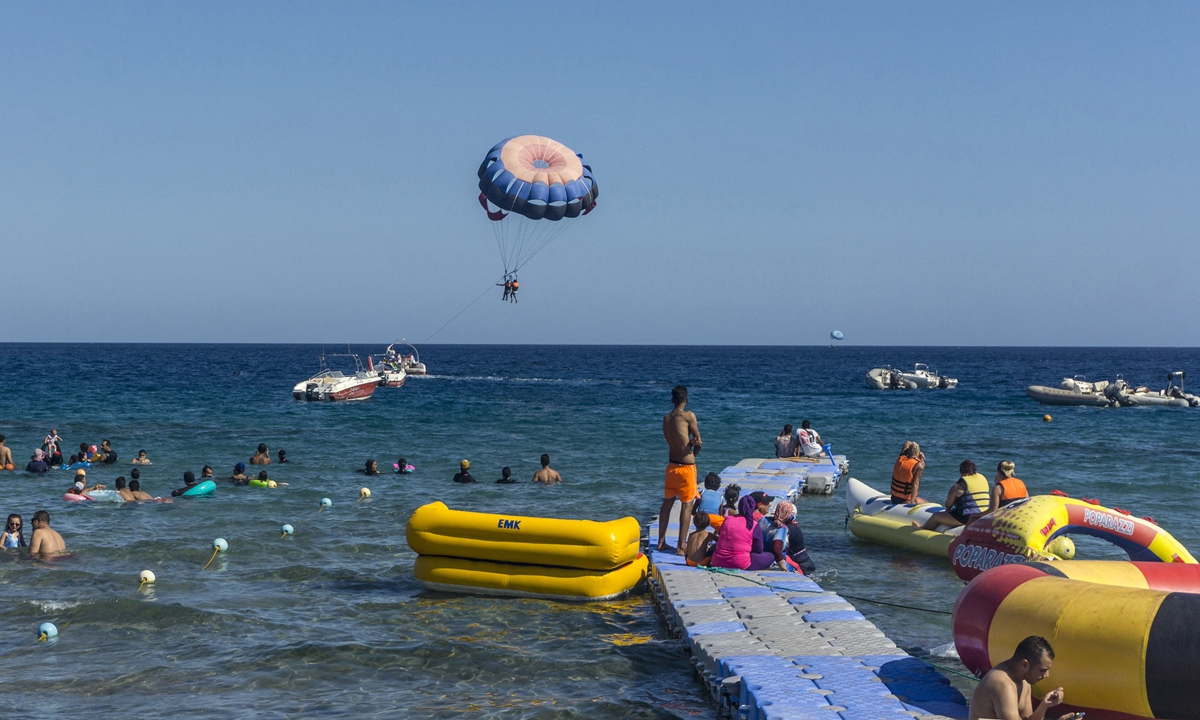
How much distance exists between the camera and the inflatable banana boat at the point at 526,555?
1138cm

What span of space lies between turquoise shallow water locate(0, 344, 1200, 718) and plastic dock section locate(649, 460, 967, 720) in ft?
1.54

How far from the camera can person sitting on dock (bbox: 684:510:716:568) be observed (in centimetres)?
1203

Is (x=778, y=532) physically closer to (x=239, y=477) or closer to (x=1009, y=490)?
(x=1009, y=490)

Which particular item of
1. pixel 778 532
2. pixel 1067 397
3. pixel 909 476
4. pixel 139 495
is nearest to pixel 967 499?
pixel 909 476

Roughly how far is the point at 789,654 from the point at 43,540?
11.1m

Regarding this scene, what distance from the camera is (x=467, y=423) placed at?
39656 millimetres

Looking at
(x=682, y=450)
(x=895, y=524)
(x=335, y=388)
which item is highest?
(x=682, y=450)

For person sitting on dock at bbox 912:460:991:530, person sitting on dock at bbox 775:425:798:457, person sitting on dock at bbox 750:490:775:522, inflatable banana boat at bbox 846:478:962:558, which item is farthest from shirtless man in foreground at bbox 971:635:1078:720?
person sitting on dock at bbox 775:425:798:457

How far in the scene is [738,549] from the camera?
1175cm

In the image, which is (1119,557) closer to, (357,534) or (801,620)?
(801,620)

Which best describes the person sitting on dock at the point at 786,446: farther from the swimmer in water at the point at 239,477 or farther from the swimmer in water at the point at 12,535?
the swimmer in water at the point at 12,535

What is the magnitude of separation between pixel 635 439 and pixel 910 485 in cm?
1749

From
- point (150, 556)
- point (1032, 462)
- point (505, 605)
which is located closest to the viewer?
point (505, 605)

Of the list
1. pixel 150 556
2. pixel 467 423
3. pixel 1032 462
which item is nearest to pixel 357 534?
pixel 150 556
